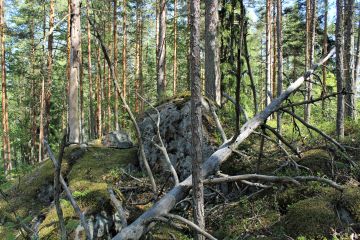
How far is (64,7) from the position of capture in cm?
1908

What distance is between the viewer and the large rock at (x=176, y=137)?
22.1ft

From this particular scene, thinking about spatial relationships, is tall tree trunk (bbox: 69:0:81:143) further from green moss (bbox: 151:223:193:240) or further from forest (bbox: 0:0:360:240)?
green moss (bbox: 151:223:193:240)

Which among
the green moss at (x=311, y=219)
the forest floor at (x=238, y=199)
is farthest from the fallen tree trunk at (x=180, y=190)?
the green moss at (x=311, y=219)

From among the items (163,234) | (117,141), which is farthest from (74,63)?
(163,234)

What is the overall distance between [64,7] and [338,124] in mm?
17132

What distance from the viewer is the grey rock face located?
10.1 meters

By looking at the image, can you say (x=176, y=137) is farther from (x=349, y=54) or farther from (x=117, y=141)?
(x=349, y=54)

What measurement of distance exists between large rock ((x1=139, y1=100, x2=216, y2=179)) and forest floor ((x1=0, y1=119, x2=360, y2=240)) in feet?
1.50

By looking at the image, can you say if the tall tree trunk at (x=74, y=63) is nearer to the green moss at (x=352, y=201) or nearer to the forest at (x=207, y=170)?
the forest at (x=207, y=170)

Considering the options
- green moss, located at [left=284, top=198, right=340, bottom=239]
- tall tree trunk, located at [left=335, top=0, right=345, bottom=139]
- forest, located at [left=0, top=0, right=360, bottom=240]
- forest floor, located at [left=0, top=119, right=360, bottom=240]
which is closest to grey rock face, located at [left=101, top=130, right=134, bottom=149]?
forest, located at [left=0, top=0, right=360, bottom=240]

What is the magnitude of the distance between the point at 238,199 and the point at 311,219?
1623 mm

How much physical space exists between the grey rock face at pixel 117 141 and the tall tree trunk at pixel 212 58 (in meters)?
3.23

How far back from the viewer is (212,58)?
8.30 metres

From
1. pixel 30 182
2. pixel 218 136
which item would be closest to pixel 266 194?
pixel 218 136
